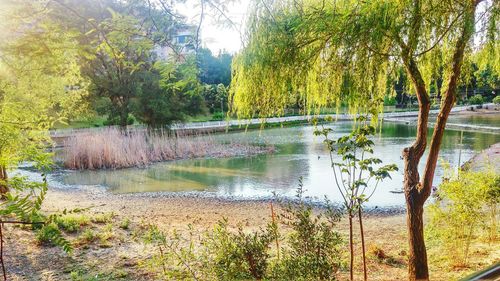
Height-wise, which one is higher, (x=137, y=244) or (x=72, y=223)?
(x=72, y=223)

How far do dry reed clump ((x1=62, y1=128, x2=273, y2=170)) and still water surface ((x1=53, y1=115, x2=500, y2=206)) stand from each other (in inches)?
22.4

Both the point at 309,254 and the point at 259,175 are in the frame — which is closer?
the point at 309,254

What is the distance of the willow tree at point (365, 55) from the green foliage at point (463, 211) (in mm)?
659

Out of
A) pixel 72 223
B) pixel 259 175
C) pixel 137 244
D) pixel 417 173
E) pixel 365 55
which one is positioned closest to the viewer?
pixel 365 55

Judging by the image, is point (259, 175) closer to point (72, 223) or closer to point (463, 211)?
point (72, 223)

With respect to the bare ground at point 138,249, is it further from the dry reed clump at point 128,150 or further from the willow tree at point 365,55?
the dry reed clump at point 128,150

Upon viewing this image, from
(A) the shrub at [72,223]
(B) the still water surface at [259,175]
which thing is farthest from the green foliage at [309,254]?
(B) the still water surface at [259,175]

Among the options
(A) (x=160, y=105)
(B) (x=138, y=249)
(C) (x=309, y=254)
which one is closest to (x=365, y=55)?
(C) (x=309, y=254)

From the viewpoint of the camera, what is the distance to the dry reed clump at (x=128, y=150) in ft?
45.7

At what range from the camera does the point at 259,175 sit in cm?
1212

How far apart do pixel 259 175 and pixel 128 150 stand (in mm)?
5380

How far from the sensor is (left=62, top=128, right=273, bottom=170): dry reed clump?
45.7ft

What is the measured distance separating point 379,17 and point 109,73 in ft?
58.9

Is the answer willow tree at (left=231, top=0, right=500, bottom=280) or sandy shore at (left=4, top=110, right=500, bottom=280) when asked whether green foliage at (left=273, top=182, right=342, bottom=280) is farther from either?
sandy shore at (left=4, top=110, right=500, bottom=280)
